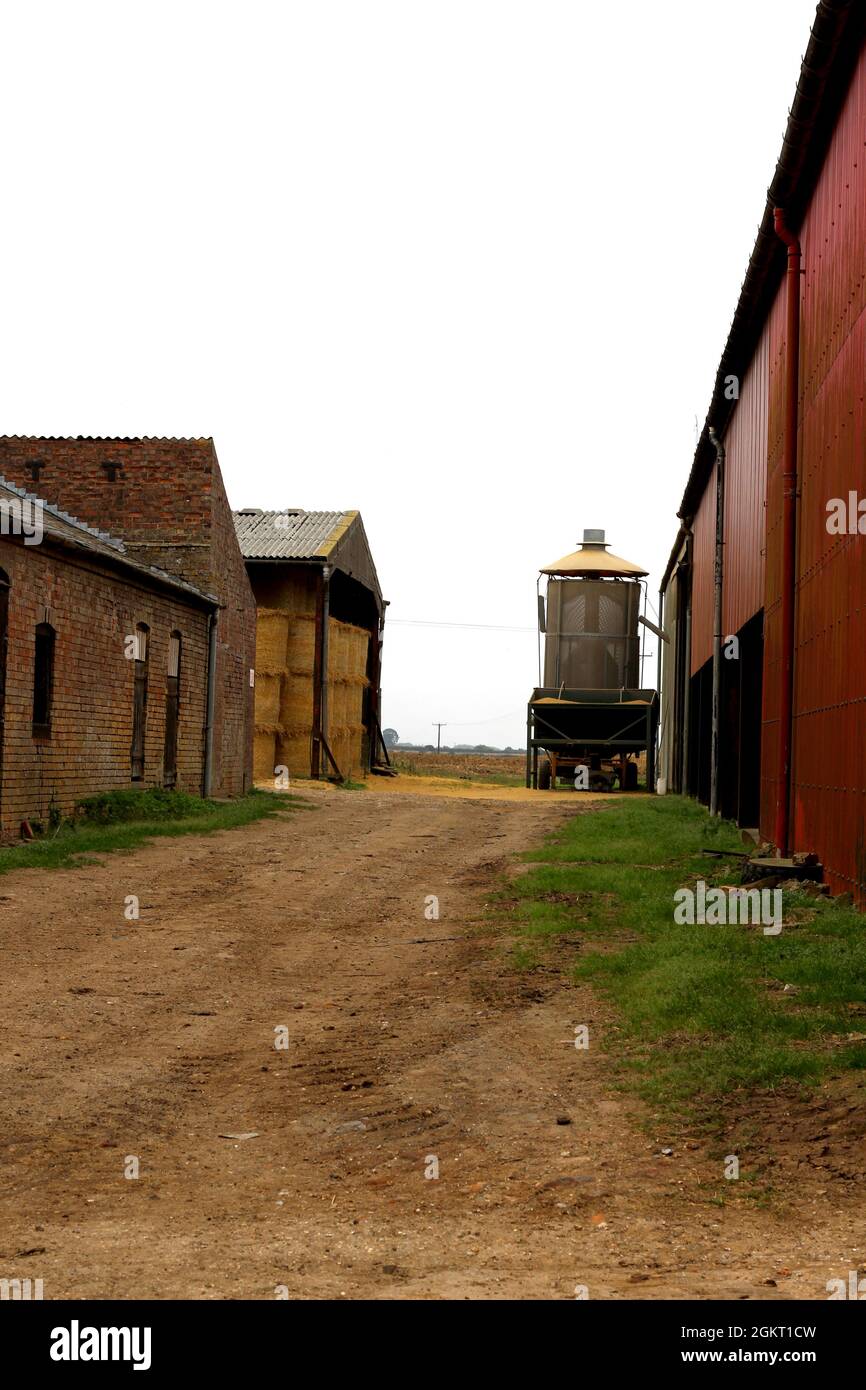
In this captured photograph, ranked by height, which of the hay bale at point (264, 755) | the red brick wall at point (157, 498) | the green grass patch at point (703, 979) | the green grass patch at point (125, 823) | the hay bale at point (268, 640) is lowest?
the green grass patch at point (703, 979)

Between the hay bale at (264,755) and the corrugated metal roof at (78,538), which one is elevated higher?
the corrugated metal roof at (78,538)

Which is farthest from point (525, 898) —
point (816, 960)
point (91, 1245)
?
point (91, 1245)

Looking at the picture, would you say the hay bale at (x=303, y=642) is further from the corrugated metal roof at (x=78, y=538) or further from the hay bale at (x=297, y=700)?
the corrugated metal roof at (x=78, y=538)

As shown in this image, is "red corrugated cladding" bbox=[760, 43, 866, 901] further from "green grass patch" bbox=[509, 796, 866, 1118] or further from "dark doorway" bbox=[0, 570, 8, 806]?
"dark doorway" bbox=[0, 570, 8, 806]

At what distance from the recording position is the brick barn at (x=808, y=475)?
10633 mm

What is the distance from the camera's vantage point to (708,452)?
23.7 m

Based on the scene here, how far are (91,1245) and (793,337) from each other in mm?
11731

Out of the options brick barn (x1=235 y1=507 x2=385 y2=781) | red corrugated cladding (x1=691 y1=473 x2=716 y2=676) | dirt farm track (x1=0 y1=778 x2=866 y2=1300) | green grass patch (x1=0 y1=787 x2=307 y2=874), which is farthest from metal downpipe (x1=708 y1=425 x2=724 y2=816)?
brick barn (x1=235 y1=507 x2=385 y2=781)

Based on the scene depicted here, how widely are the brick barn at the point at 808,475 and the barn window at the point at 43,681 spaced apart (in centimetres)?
929

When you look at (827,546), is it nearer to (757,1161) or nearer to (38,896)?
(757,1161)

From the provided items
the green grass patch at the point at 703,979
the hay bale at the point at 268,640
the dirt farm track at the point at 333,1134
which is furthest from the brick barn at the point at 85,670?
the hay bale at the point at 268,640

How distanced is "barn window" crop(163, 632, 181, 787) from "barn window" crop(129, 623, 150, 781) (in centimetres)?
123

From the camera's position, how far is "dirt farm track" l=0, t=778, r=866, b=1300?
453 centimetres

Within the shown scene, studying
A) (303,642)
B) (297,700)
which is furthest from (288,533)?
(297,700)
